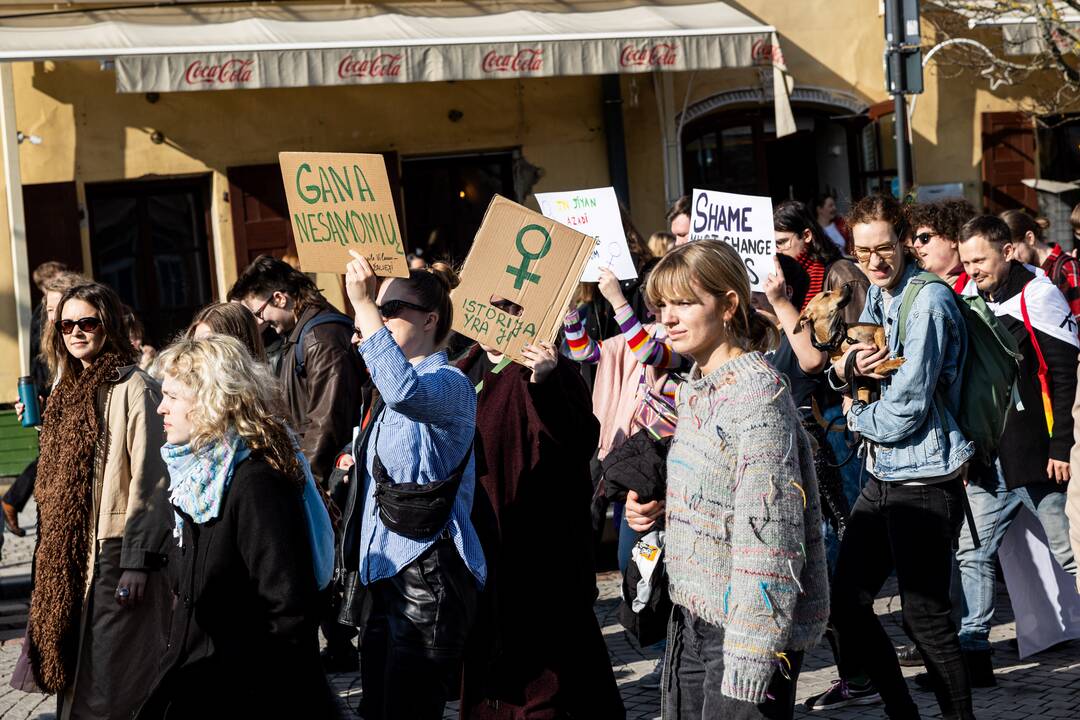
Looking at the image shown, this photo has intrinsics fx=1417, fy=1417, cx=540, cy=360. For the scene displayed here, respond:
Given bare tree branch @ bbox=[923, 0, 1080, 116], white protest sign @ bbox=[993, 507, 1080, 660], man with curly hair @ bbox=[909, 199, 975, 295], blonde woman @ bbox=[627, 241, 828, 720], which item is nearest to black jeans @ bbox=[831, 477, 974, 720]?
man with curly hair @ bbox=[909, 199, 975, 295]

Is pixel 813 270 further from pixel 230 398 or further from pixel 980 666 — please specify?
pixel 230 398

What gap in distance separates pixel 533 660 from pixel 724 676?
161cm

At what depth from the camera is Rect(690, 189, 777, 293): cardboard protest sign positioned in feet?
21.9

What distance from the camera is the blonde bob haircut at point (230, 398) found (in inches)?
151

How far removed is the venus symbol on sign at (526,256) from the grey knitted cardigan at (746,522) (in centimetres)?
118

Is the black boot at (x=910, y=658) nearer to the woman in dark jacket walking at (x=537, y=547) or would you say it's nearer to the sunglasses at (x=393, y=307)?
the woman in dark jacket walking at (x=537, y=547)

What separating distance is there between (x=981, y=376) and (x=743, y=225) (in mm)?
2101

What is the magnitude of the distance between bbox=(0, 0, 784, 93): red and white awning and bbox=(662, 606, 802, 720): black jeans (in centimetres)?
920

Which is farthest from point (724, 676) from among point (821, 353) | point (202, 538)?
point (821, 353)

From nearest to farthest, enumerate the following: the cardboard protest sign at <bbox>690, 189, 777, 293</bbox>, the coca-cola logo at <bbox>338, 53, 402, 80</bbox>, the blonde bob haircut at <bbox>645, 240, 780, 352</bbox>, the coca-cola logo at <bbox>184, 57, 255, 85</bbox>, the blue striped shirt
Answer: the blonde bob haircut at <bbox>645, 240, 780, 352</bbox> < the blue striped shirt < the cardboard protest sign at <bbox>690, 189, 777, 293</bbox> < the coca-cola logo at <bbox>184, 57, 255, 85</bbox> < the coca-cola logo at <bbox>338, 53, 402, 80</bbox>

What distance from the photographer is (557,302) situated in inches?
180

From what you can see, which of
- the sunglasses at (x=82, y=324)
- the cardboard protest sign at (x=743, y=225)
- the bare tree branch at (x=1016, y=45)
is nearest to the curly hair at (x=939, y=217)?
the cardboard protest sign at (x=743, y=225)

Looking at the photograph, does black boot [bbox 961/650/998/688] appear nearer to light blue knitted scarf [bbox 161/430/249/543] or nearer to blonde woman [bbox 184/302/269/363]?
blonde woman [bbox 184/302/269/363]

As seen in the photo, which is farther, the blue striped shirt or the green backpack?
the green backpack
